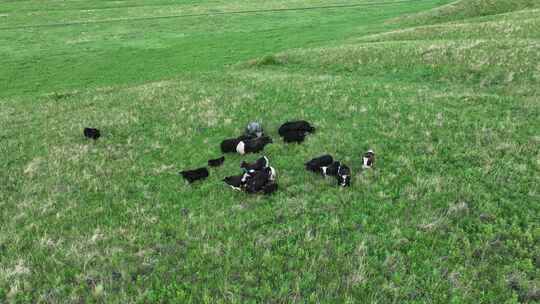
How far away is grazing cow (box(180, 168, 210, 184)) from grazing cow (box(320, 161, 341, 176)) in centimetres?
373

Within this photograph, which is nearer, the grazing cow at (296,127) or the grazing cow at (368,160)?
the grazing cow at (368,160)

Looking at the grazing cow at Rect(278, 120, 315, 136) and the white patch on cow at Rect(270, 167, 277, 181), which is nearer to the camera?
the white patch on cow at Rect(270, 167, 277, 181)

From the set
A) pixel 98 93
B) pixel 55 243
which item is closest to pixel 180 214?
pixel 55 243

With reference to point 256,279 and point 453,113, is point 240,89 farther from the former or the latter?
point 256,279

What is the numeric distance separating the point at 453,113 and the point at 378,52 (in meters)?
16.2

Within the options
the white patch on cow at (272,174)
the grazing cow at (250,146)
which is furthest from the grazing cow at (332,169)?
the grazing cow at (250,146)

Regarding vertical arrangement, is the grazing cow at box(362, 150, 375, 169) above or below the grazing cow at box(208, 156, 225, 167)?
above

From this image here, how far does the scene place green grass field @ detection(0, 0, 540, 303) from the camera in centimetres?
734

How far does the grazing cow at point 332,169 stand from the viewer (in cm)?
1129

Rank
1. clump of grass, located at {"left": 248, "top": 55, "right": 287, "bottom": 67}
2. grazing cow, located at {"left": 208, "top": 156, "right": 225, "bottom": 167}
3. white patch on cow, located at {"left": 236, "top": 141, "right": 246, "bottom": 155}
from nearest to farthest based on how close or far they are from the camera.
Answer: grazing cow, located at {"left": 208, "top": 156, "right": 225, "bottom": 167}, white patch on cow, located at {"left": 236, "top": 141, "right": 246, "bottom": 155}, clump of grass, located at {"left": 248, "top": 55, "right": 287, "bottom": 67}

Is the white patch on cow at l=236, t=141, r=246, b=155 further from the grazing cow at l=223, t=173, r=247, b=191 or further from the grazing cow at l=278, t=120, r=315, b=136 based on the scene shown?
the grazing cow at l=223, t=173, r=247, b=191

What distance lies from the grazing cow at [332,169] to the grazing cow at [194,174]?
147 inches

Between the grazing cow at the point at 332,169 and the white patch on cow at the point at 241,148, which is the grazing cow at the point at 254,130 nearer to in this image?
the white patch on cow at the point at 241,148

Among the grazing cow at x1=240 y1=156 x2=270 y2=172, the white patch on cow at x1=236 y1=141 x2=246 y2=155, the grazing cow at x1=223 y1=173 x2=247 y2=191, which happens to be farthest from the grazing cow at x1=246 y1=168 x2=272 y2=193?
the white patch on cow at x1=236 y1=141 x2=246 y2=155
